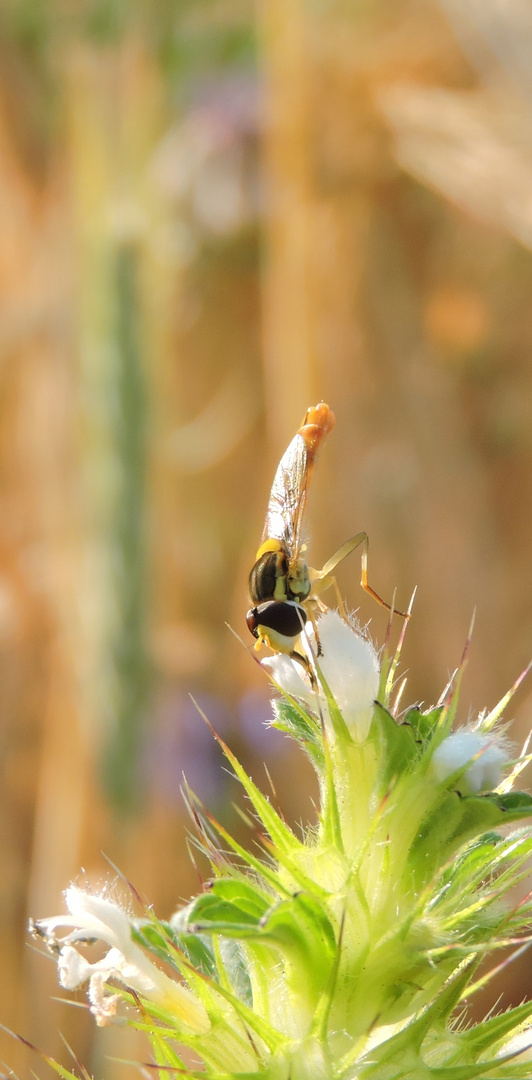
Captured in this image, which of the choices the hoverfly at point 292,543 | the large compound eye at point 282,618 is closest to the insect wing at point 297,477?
the hoverfly at point 292,543

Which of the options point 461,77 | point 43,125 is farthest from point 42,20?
point 461,77

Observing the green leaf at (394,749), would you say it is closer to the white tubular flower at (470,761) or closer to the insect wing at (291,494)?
the white tubular flower at (470,761)

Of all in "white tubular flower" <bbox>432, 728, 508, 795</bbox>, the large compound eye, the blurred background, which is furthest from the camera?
the blurred background

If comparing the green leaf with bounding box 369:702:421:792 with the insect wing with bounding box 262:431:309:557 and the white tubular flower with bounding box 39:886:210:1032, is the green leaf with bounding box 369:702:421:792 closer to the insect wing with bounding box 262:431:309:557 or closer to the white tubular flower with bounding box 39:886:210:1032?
the white tubular flower with bounding box 39:886:210:1032

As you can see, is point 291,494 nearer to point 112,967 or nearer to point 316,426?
point 316,426

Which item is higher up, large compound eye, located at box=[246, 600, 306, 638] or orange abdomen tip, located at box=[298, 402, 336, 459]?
orange abdomen tip, located at box=[298, 402, 336, 459]

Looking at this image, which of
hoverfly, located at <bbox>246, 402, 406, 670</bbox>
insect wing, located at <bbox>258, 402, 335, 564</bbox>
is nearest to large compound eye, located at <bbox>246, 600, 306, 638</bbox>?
hoverfly, located at <bbox>246, 402, 406, 670</bbox>
